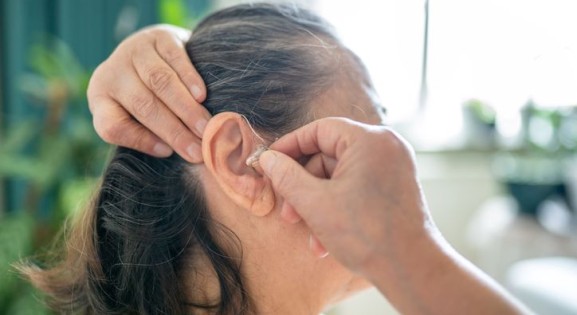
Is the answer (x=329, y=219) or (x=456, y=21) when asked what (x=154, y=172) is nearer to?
(x=329, y=219)

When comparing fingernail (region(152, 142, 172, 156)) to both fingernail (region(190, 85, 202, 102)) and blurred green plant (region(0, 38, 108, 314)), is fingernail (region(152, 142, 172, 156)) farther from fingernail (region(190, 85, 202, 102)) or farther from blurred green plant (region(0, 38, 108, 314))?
blurred green plant (region(0, 38, 108, 314))

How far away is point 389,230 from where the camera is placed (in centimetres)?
57

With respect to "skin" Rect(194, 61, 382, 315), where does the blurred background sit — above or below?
below

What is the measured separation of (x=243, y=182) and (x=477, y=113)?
2.68m

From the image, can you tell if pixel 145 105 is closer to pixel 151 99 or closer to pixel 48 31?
pixel 151 99

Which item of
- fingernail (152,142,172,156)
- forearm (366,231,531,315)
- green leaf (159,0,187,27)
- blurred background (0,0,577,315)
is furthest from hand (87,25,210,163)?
green leaf (159,0,187,27)

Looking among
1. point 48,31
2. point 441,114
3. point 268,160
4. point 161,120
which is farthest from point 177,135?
point 441,114

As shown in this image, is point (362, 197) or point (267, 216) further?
point (267, 216)

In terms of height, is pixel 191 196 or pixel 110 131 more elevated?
pixel 110 131

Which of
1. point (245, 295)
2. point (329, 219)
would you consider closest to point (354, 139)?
point (329, 219)

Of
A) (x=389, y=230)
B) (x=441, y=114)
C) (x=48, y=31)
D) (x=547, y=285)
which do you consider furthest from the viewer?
(x=441, y=114)

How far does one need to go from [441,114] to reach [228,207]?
2764 mm

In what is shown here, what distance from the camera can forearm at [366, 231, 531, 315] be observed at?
57cm

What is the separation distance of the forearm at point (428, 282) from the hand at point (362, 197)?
0.01 m
